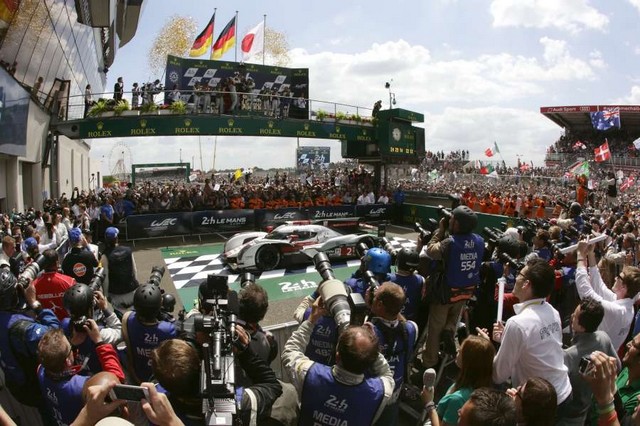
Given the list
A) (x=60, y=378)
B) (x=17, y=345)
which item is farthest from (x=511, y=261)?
(x=17, y=345)

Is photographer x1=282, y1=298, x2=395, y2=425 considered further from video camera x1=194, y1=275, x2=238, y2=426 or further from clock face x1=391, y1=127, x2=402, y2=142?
clock face x1=391, y1=127, x2=402, y2=142

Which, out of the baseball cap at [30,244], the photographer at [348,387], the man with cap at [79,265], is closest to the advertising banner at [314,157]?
the baseball cap at [30,244]

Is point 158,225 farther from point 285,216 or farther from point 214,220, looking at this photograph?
point 285,216

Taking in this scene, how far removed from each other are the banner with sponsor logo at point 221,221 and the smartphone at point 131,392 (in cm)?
1521

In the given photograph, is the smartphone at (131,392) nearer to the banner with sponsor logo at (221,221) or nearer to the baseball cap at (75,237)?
the baseball cap at (75,237)

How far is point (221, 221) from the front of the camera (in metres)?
17.0

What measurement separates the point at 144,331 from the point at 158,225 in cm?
1335

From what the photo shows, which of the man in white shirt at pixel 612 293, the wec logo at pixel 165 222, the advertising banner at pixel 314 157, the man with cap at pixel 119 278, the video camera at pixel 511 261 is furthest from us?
the advertising banner at pixel 314 157

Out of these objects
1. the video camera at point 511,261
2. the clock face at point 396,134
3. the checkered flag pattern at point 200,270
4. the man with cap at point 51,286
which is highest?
the clock face at point 396,134

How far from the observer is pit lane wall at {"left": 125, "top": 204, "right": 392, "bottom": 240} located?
51.4 feet

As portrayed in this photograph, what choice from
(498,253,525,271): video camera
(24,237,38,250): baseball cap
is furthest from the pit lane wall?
(498,253,525,271): video camera

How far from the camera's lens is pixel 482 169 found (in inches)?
1093

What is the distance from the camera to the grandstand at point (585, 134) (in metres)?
37.4

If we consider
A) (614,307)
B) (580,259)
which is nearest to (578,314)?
(614,307)
